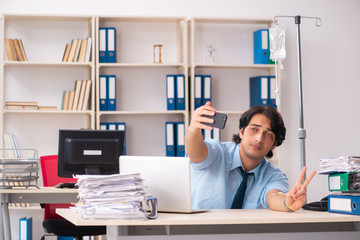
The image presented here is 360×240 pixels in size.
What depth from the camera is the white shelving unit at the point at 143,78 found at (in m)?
5.05

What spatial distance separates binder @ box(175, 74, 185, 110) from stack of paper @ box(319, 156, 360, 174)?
8.79 feet

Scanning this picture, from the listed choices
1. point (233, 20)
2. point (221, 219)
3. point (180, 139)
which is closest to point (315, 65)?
point (233, 20)

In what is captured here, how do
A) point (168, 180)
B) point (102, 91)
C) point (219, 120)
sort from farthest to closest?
point (102, 91) → point (168, 180) → point (219, 120)

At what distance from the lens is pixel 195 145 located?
7.83 ft

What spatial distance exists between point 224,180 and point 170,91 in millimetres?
2384

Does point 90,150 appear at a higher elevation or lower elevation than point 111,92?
lower

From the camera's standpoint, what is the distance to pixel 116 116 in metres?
5.04

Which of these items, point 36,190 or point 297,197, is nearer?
point 297,197

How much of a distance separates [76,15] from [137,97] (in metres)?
0.92

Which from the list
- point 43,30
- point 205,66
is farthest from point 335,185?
point 43,30

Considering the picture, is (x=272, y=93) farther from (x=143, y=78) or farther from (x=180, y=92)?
(x=143, y=78)

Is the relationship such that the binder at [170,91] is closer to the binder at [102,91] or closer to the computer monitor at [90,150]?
the binder at [102,91]

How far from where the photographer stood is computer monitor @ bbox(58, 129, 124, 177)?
3.34m

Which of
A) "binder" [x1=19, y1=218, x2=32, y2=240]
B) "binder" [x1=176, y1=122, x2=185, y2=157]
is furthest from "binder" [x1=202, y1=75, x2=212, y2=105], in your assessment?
"binder" [x1=19, y1=218, x2=32, y2=240]
